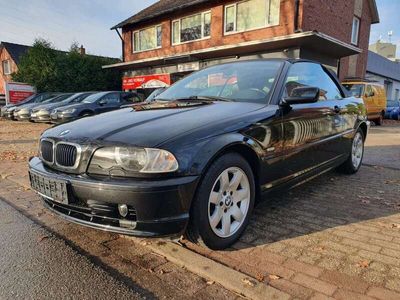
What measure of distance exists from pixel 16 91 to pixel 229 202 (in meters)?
23.6

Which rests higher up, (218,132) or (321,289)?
(218,132)

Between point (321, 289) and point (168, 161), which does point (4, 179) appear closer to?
point (168, 161)

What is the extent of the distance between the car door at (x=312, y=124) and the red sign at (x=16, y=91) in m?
22.3

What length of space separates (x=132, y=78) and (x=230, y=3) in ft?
28.6

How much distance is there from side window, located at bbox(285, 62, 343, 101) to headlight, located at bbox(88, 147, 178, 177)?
1.65m

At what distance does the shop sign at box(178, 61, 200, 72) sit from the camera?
1820 cm

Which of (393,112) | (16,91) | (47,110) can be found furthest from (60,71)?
(393,112)

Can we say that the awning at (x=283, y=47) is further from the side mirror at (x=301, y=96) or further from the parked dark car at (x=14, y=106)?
the side mirror at (x=301, y=96)

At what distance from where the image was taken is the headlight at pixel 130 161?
2270mm

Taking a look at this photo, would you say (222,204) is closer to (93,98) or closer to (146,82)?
(93,98)

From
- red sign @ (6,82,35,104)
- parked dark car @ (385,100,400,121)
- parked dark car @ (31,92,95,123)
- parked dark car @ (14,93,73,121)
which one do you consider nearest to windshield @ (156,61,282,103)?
parked dark car @ (31,92,95,123)

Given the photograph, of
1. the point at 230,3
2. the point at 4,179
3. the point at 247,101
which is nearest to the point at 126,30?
the point at 230,3

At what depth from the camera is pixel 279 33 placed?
1452 centimetres

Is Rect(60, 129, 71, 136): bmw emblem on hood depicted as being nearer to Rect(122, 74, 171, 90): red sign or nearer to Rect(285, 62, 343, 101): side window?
Rect(285, 62, 343, 101): side window
